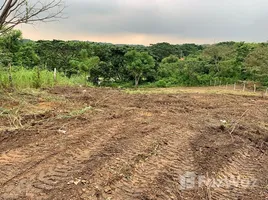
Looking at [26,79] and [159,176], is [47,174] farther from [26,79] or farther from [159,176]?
[26,79]

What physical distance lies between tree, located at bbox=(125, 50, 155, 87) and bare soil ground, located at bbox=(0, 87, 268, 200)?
24.0 meters

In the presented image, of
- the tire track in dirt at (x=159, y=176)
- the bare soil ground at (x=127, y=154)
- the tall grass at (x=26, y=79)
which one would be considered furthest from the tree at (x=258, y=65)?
the tire track in dirt at (x=159, y=176)

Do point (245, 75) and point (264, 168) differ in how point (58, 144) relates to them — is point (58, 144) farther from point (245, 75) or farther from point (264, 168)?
point (245, 75)

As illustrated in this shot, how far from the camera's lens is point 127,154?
439 centimetres

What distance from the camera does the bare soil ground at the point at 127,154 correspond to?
3473 millimetres

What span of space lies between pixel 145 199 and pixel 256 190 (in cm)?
128

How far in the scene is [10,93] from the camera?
8.62 meters

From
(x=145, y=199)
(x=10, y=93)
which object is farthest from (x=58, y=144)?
(x=10, y=93)

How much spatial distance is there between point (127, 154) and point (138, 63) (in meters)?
27.1

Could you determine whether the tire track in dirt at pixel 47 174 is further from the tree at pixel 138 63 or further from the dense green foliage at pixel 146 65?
the tree at pixel 138 63

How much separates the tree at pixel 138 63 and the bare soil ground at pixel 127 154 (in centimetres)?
2397

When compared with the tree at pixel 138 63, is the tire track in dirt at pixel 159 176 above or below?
above

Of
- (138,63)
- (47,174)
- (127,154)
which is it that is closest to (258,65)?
(138,63)

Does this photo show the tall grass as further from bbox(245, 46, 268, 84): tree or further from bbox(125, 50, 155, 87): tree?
bbox(125, 50, 155, 87): tree
